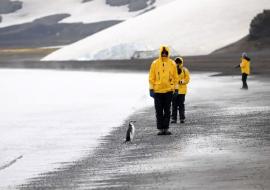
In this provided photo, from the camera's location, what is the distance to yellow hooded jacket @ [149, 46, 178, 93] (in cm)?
1662

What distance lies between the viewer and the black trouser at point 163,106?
1673cm

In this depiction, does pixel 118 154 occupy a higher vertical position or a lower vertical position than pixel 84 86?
higher

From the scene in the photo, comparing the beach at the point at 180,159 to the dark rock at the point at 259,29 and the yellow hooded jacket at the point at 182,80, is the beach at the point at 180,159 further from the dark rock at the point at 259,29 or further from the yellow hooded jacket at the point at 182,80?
the dark rock at the point at 259,29

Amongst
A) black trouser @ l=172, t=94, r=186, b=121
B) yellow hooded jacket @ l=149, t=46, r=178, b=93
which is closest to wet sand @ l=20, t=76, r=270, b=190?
black trouser @ l=172, t=94, r=186, b=121

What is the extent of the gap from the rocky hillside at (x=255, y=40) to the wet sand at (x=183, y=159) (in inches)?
2817

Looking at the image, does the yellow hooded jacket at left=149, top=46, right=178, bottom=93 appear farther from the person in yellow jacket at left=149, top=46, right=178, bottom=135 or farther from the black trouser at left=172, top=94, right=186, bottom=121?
the black trouser at left=172, top=94, right=186, bottom=121

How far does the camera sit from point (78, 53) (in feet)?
351

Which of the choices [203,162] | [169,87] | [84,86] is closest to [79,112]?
[169,87]

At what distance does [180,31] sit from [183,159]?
99.1m

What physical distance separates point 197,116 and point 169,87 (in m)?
4.34

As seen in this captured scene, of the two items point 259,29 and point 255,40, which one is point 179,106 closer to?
point 255,40

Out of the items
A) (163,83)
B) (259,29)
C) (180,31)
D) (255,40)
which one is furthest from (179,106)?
(180,31)

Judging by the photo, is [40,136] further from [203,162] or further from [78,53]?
[78,53]

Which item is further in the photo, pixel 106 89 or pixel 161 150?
pixel 106 89
